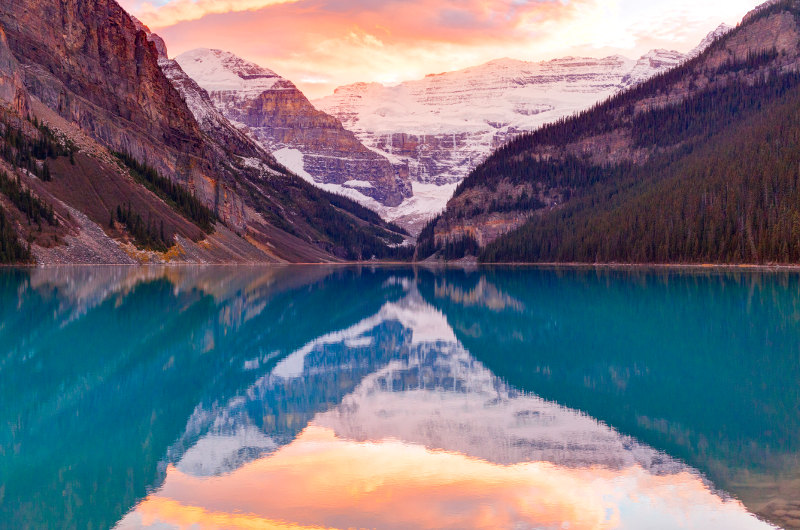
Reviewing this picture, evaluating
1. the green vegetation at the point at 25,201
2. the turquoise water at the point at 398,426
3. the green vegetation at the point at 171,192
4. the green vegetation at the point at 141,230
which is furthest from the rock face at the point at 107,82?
the turquoise water at the point at 398,426

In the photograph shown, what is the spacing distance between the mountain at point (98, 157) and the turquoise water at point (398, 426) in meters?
80.8

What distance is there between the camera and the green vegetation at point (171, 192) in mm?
153000

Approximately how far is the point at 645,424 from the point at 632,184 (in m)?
175

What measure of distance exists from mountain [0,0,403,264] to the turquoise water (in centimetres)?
8076

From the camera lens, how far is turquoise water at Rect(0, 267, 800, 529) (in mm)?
12547

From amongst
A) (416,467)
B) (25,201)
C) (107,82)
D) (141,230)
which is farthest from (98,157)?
(416,467)

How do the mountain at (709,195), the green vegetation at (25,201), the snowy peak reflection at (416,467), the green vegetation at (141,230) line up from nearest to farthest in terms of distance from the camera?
the snowy peak reflection at (416,467), the green vegetation at (25,201), the mountain at (709,195), the green vegetation at (141,230)

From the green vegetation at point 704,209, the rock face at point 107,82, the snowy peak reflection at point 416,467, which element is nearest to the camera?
the snowy peak reflection at point 416,467

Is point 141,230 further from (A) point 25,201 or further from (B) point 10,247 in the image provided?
(B) point 10,247

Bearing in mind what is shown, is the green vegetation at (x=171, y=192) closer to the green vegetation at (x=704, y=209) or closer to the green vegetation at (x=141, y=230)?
the green vegetation at (x=141, y=230)

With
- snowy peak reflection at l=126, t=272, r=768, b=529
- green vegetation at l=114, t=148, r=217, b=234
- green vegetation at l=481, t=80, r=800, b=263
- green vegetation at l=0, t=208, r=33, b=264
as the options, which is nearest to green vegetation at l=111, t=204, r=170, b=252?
green vegetation at l=114, t=148, r=217, b=234

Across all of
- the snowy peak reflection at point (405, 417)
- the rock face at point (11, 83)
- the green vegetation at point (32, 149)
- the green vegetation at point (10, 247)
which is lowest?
the snowy peak reflection at point (405, 417)

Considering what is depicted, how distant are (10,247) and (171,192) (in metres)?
63.9

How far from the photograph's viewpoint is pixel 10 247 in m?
97.8
